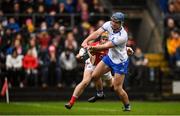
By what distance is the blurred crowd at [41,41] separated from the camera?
2844 cm

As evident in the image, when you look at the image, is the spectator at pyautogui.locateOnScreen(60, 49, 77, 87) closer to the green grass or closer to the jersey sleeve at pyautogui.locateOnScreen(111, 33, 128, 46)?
the green grass

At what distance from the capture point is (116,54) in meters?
18.9

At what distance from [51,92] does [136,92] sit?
3317mm

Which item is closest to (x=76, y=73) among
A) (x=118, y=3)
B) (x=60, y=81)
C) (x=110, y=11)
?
(x=60, y=81)

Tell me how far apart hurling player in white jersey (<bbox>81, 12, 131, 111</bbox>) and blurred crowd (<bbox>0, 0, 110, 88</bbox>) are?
372 inches

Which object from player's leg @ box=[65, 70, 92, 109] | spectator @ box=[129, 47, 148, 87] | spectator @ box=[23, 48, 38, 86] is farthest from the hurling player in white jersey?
spectator @ box=[129, 47, 148, 87]

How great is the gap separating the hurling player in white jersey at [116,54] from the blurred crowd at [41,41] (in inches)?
372

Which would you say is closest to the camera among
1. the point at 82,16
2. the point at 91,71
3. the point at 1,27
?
the point at 91,71

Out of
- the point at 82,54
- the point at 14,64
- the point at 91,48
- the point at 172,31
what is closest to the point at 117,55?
the point at 91,48

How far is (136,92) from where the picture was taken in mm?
29688

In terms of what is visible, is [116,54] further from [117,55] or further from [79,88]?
[79,88]

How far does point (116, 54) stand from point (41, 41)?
1071 centimetres

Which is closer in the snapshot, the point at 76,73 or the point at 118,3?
the point at 76,73

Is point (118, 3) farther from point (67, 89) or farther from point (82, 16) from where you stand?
point (67, 89)
